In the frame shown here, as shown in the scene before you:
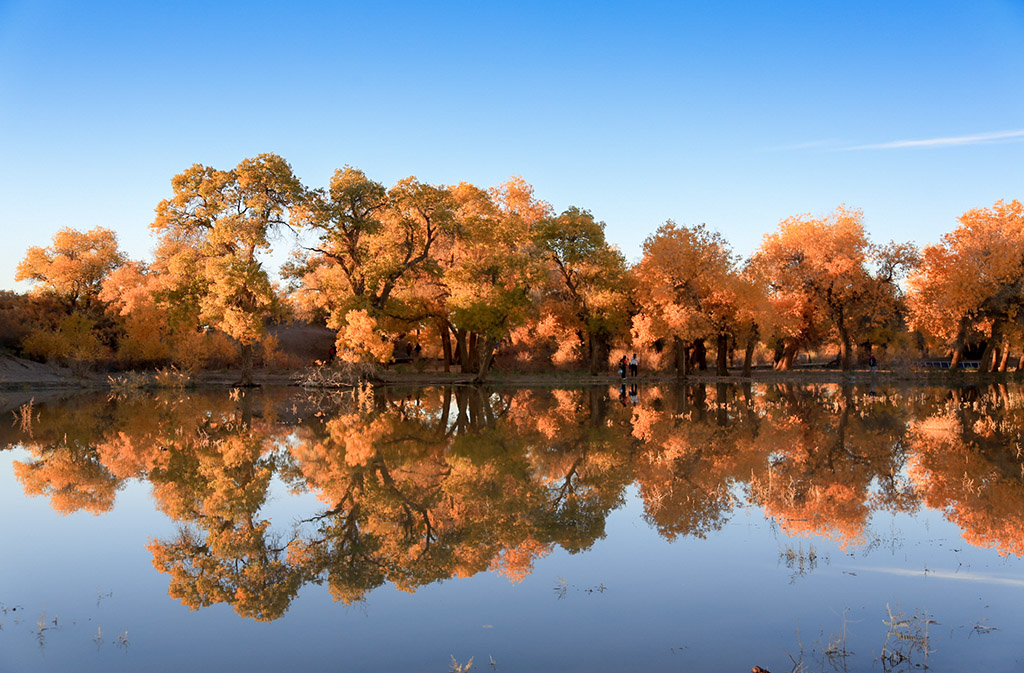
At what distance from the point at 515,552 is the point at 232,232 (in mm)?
30283

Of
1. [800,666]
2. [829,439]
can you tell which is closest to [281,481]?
[800,666]

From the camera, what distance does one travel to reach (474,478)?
1190 centimetres

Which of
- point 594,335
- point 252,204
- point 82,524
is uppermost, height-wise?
point 252,204

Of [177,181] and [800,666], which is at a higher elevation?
[177,181]

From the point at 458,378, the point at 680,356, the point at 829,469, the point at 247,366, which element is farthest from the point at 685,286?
the point at 829,469

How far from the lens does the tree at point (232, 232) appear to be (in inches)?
1351

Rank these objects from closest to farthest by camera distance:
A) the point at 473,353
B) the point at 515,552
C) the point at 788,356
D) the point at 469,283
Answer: the point at 515,552, the point at 469,283, the point at 473,353, the point at 788,356

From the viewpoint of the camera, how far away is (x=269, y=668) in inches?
206

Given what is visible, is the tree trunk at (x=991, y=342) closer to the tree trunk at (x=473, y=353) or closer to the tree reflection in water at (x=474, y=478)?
the tree reflection in water at (x=474, y=478)

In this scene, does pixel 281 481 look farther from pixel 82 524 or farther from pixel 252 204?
pixel 252 204

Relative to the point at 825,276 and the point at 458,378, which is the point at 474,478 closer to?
the point at 458,378

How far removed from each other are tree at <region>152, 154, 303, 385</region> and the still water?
1788 cm

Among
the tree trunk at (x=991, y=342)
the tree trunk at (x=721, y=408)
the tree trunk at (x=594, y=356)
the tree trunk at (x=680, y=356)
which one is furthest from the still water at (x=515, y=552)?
the tree trunk at (x=991, y=342)

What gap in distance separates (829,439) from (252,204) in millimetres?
27669
